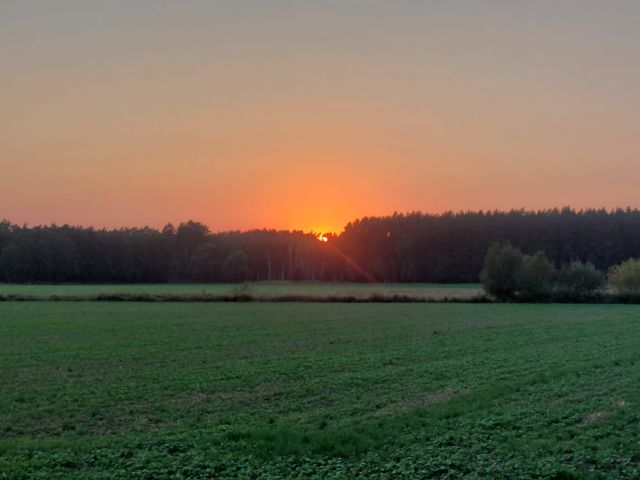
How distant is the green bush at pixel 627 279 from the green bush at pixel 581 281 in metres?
2.43

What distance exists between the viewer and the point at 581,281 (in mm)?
76438

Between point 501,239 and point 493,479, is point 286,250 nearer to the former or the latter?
point 501,239

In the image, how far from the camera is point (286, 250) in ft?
533

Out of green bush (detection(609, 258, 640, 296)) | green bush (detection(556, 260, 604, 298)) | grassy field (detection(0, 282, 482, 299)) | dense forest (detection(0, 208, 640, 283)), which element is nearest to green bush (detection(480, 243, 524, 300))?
grassy field (detection(0, 282, 482, 299))

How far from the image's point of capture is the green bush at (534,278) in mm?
76938

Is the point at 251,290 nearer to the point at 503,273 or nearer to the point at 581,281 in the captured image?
the point at 503,273

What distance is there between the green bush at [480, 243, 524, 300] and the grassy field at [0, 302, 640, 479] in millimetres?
48632

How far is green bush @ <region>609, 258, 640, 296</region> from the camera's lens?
75438 mm

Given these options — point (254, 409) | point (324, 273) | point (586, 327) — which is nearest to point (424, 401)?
point (254, 409)

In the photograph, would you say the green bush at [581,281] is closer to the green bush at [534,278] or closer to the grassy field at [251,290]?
the green bush at [534,278]

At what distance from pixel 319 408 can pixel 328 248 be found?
148m

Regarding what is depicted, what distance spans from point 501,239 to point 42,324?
108 meters

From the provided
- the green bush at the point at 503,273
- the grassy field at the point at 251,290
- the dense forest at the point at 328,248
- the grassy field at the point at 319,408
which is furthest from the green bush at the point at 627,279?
the grassy field at the point at 319,408

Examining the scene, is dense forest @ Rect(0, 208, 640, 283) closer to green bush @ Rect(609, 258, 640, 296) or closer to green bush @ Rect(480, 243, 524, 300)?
green bush @ Rect(609, 258, 640, 296)
